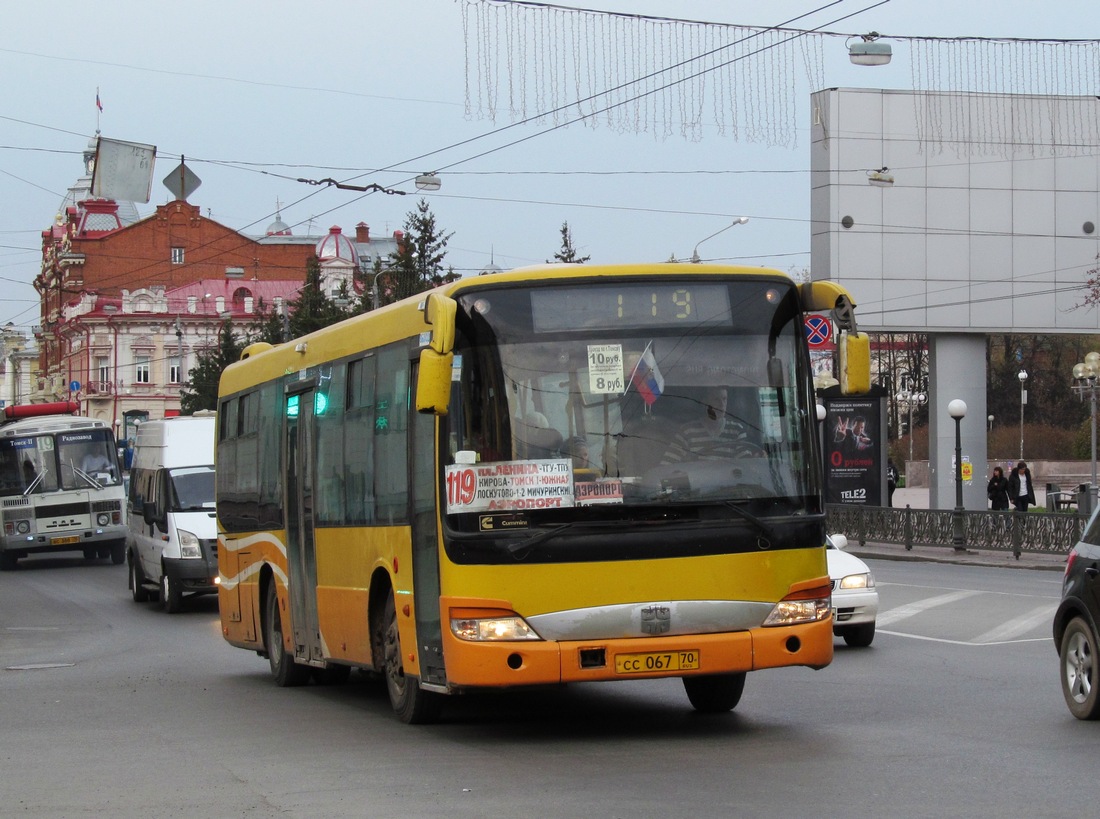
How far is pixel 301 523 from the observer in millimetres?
13328

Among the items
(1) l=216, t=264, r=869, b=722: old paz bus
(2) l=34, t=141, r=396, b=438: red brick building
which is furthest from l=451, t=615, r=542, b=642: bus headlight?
(2) l=34, t=141, r=396, b=438: red brick building

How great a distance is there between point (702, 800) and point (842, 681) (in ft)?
19.4

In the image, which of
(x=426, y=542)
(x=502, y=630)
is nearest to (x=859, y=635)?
(x=426, y=542)

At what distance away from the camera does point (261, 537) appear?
1477 cm

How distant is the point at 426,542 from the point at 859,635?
7434mm

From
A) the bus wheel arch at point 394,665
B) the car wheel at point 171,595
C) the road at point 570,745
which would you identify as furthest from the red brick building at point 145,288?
the bus wheel arch at point 394,665

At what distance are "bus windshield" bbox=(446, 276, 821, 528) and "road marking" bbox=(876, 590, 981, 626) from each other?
9875mm

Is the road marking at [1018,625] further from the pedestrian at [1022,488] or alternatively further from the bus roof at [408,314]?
the pedestrian at [1022,488]

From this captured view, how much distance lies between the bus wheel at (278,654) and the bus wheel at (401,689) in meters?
3.30

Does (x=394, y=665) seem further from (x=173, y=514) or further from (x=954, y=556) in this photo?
(x=954, y=556)

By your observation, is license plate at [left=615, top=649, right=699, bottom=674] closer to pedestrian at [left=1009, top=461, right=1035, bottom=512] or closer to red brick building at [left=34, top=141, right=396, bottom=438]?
pedestrian at [left=1009, top=461, right=1035, bottom=512]

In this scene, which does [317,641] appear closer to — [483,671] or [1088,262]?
[483,671]

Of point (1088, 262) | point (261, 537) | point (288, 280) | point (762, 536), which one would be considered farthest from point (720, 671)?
point (288, 280)

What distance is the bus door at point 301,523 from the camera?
43.0ft
